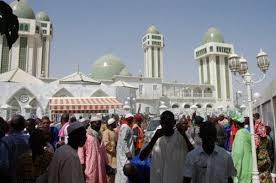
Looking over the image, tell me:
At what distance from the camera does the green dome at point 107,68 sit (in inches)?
1959

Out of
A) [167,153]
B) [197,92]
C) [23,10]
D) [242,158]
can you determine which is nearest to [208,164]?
[167,153]

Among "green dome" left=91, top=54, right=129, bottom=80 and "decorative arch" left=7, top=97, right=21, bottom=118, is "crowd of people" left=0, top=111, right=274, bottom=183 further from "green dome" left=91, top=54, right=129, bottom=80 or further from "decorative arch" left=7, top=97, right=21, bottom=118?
"green dome" left=91, top=54, right=129, bottom=80

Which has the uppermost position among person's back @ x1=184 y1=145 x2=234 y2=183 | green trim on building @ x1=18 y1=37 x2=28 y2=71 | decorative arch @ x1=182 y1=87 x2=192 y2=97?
green trim on building @ x1=18 y1=37 x2=28 y2=71

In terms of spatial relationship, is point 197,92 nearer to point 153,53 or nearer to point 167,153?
point 153,53

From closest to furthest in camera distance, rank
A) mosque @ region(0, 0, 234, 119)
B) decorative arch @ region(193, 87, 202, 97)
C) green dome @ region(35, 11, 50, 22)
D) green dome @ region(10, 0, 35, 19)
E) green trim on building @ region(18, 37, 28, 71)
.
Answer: mosque @ region(0, 0, 234, 119)
green trim on building @ region(18, 37, 28, 71)
green dome @ region(10, 0, 35, 19)
decorative arch @ region(193, 87, 202, 97)
green dome @ region(35, 11, 50, 22)

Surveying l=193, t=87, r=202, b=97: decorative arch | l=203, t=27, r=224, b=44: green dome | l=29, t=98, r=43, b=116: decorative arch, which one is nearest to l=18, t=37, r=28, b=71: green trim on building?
l=29, t=98, r=43, b=116: decorative arch

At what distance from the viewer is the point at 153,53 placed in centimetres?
6244

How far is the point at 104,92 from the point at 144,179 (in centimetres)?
2625

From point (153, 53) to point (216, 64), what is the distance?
15.1 meters

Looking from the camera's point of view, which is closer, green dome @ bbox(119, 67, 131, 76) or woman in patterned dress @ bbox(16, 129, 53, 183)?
woman in patterned dress @ bbox(16, 129, 53, 183)

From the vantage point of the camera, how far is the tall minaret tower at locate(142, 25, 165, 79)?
6100 centimetres

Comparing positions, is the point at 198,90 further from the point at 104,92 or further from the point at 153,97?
the point at 104,92

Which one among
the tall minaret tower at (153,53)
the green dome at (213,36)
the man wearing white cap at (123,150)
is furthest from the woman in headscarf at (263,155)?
the green dome at (213,36)

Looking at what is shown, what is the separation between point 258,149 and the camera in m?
5.80
